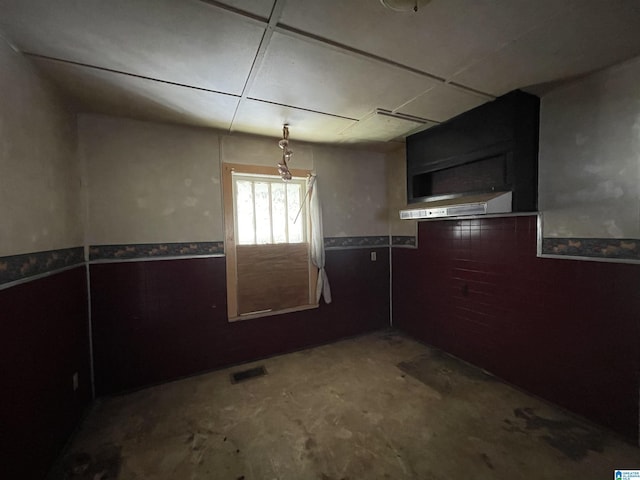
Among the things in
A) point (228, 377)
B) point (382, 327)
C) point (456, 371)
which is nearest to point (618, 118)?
point (456, 371)

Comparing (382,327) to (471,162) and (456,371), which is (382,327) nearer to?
(456,371)

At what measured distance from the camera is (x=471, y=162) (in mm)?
2268

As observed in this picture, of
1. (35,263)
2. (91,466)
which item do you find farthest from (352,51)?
(91,466)

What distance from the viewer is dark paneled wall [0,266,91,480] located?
1187mm

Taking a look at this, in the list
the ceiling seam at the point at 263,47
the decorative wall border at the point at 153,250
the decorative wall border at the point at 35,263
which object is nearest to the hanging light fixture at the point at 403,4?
the ceiling seam at the point at 263,47

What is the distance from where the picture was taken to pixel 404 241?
10.7 ft

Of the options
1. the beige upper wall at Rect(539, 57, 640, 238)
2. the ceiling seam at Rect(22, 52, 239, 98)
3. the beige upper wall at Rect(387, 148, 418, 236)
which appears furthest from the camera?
the beige upper wall at Rect(387, 148, 418, 236)

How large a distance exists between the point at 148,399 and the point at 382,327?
2661 mm

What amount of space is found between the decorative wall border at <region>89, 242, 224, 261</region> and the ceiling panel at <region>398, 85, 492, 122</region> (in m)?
2.14

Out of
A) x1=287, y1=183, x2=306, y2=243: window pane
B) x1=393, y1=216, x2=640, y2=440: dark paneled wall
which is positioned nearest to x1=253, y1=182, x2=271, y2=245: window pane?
x1=287, y1=183, x2=306, y2=243: window pane

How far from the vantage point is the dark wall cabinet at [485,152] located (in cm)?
189

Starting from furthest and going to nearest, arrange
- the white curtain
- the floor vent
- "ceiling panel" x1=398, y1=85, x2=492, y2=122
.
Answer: the white curtain, the floor vent, "ceiling panel" x1=398, y1=85, x2=492, y2=122

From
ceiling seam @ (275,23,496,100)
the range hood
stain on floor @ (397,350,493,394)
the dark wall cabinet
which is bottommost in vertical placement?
stain on floor @ (397,350,493,394)

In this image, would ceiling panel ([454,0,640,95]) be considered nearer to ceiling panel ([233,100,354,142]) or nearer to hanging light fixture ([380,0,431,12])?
hanging light fixture ([380,0,431,12])
